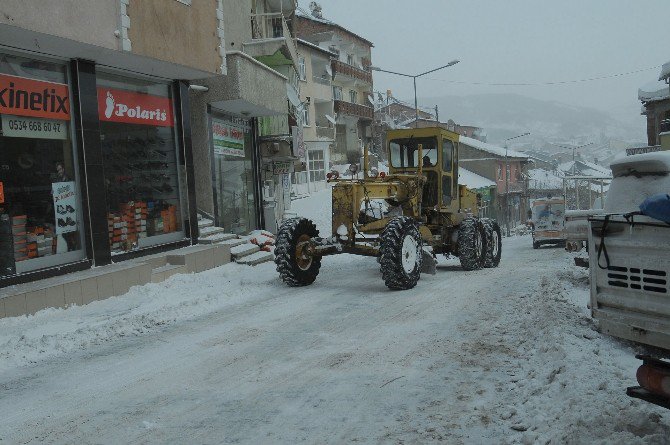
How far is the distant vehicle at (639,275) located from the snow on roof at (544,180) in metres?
70.4

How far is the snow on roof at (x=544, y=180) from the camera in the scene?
73969mm

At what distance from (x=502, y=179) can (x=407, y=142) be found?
174 feet

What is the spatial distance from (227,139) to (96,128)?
595 centimetres

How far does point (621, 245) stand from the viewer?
3875mm

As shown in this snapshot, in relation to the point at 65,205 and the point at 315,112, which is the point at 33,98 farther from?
the point at 315,112

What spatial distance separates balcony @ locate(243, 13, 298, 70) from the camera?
1941 cm

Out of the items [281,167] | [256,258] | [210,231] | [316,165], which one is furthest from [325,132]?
[256,258]

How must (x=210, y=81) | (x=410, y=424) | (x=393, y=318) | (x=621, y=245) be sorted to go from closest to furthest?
(x=621, y=245)
(x=410, y=424)
(x=393, y=318)
(x=210, y=81)

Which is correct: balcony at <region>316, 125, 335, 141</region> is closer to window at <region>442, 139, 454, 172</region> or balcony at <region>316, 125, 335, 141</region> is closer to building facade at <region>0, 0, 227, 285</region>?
building facade at <region>0, 0, 227, 285</region>

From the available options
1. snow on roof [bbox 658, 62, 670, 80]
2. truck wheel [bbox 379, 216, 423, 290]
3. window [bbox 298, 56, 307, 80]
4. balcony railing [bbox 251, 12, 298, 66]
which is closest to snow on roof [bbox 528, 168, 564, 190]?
window [bbox 298, 56, 307, 80]

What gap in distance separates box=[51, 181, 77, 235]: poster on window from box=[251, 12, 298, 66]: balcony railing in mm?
10571

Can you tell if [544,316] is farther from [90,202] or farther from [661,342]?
[90,202]

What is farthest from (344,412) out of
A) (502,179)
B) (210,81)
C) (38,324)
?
(502,179)

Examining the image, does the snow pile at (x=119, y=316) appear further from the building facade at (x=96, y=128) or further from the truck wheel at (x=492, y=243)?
the truck wheel at (x=492, y=243)
